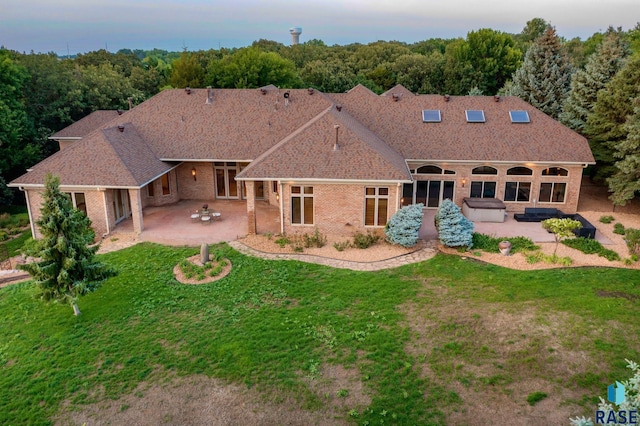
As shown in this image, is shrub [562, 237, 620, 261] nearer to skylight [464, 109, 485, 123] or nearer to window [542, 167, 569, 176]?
window [542, 167, 569, 176]

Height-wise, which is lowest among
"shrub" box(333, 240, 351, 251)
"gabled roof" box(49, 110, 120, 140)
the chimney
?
"shrub" box(333, 240, 351, 251)

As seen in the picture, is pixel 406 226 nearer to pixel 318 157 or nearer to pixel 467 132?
pixel 318 157

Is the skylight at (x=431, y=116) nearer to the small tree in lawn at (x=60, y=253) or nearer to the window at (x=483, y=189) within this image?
the window at (x=483, y=189)

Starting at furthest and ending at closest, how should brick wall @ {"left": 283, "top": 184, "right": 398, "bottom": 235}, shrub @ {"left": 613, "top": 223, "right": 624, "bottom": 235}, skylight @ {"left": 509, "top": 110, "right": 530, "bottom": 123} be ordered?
skylight @ {"left": 509, "top": 110, "right": 530, "bottom": 123} → shrub @ {"left": 613, "top": 223, "right": 624, "bottom": 235} → brick wall @ {"left": 283, "top": 184, "right": 398, "bottom": 235}

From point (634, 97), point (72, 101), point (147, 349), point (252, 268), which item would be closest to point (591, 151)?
point (634, 97)

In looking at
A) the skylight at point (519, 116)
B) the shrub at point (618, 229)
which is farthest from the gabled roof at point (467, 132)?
the shrub at point (618, 229)

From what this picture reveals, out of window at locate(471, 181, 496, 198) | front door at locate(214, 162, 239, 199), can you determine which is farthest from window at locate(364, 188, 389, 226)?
front door at locate(214, 162, 239, 199)

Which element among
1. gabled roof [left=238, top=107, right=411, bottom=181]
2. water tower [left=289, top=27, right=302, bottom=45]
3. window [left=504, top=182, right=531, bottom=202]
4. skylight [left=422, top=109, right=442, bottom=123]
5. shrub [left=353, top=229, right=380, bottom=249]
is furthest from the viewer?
water tower [left=289, top=27, right=302, bottom=45]
